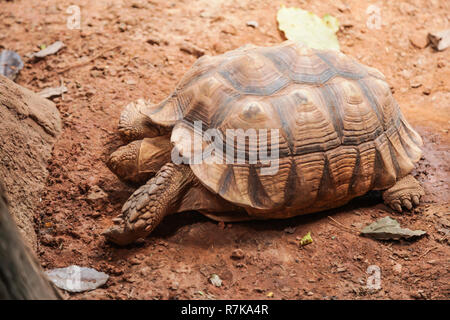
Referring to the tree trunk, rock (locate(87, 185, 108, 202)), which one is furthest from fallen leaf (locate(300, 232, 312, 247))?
the tree trunk

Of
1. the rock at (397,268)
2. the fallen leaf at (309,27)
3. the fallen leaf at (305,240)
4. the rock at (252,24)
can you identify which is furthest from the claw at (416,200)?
the rock at (252,24)

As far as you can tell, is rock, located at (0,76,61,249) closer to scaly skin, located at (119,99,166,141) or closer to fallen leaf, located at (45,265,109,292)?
fallen leaf, located at (45,265,109,292)

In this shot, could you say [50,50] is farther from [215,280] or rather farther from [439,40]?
[439,40]

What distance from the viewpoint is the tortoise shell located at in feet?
10.2

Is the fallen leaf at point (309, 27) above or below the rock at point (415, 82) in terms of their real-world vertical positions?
above

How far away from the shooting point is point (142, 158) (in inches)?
136

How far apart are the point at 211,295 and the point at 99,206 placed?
1211mm

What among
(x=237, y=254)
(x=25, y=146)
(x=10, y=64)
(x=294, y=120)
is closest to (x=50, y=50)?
(x=10, y=64)

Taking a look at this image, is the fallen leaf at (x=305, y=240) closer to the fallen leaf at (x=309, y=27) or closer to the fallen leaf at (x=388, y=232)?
the fallen leaf at (x=388, y=232)

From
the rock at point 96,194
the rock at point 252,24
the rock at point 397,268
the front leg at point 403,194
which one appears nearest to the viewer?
the rock at point 397,268

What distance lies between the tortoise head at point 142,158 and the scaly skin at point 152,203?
229 millimetres

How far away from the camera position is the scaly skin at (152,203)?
301 centimetres

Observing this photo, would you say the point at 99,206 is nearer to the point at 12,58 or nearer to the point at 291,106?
the point at 291,106

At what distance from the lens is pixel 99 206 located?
3412 mm
